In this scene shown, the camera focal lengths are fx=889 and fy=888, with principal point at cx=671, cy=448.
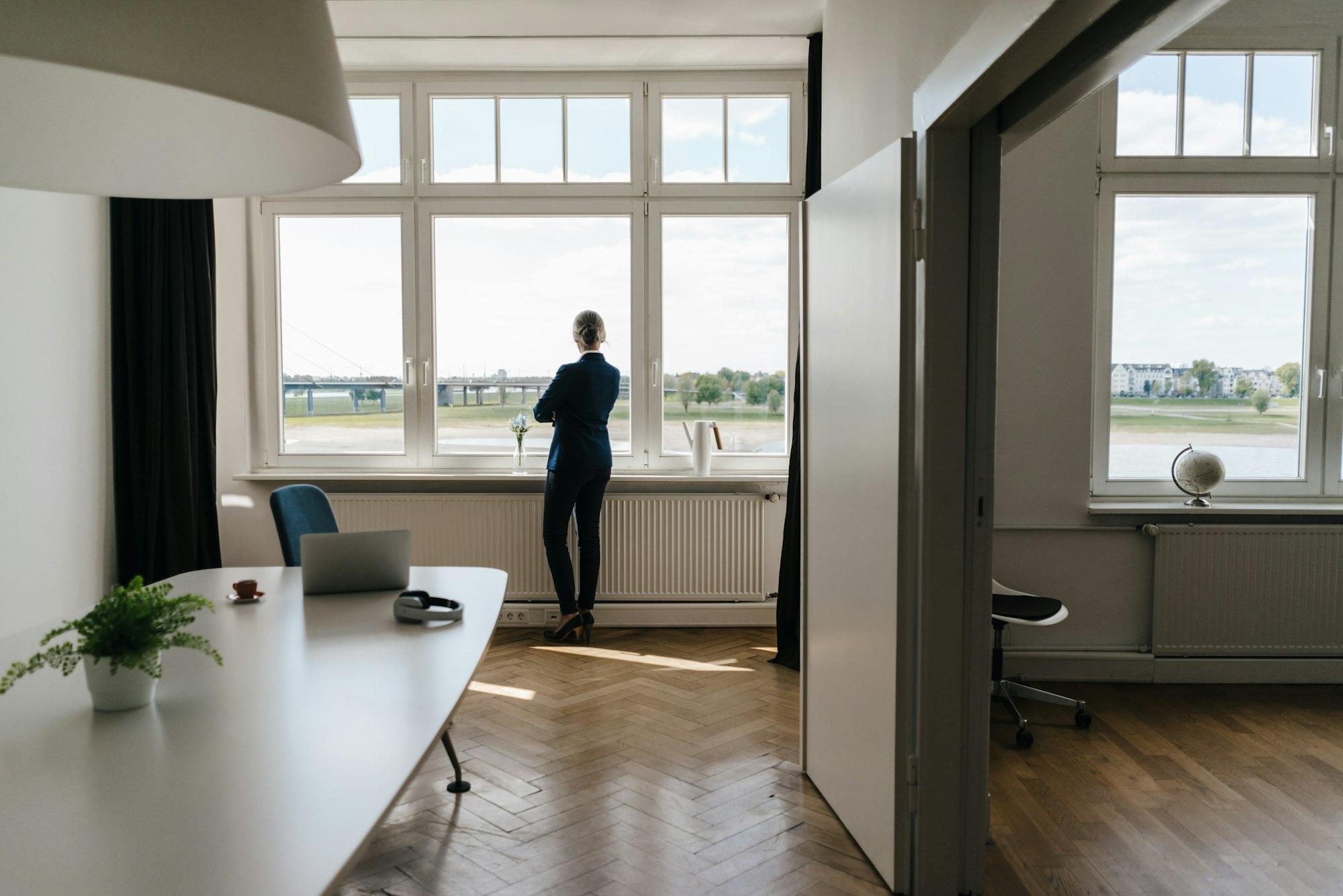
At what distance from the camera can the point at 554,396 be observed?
459 centimetres

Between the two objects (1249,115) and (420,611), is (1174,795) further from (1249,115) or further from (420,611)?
(1249,115)

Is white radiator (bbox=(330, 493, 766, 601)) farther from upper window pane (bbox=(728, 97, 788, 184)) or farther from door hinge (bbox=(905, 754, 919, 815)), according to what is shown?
door hinge (bbox=(905, 754, 919, 815))

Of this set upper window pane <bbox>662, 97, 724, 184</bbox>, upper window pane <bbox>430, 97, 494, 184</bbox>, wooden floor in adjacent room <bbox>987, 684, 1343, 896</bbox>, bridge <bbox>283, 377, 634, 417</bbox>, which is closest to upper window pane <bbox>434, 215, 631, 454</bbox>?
bridge <bbox>283, 377, 634, 417</bbox>

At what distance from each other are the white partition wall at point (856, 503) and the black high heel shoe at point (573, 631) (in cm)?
181

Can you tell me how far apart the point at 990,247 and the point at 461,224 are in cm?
354

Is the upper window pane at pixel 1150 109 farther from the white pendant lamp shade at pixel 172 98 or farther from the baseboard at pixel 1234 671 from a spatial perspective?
the white pendant lamp shade at pixel 172 98

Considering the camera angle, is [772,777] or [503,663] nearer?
[772,777]

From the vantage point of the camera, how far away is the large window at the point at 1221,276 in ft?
14.0

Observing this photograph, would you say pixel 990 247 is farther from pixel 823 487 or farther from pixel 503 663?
pixel 503 663

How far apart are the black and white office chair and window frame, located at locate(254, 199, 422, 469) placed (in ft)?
10.7

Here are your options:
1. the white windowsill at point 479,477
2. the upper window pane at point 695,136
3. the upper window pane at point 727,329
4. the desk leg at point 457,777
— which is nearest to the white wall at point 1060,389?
the white windowsill at point 479,477

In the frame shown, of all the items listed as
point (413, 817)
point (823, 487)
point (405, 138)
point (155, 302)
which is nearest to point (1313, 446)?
point (823, 487)

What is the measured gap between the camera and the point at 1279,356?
436cm

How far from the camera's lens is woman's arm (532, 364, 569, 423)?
15.0 feet
